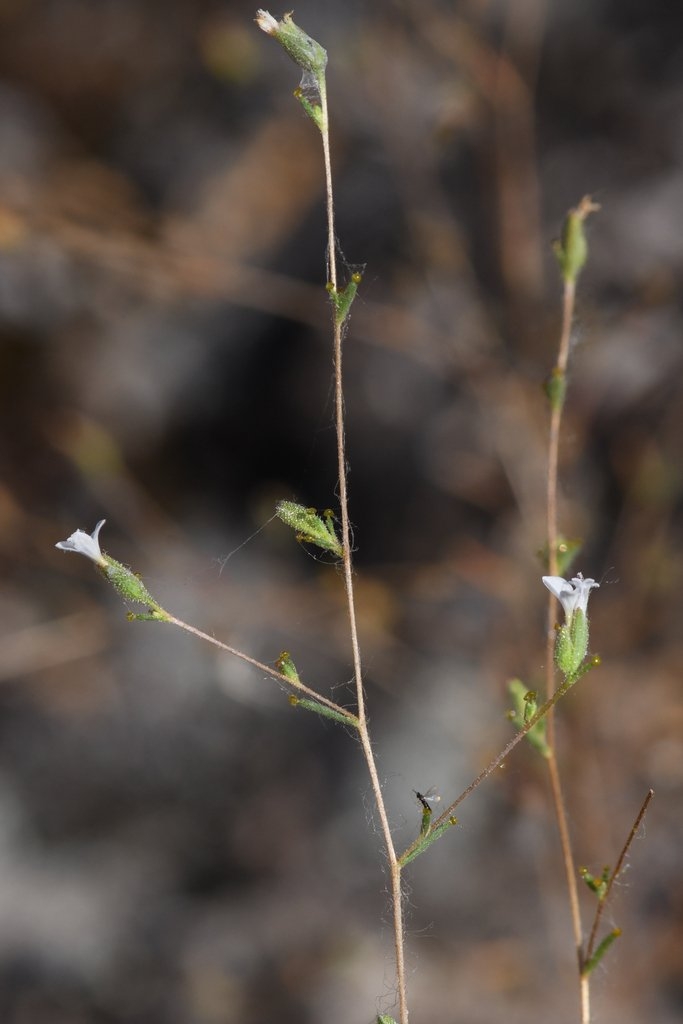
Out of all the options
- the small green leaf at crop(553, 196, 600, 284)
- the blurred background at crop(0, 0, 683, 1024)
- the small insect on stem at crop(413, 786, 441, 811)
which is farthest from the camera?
the blurred background at crop(0, 0, 683, 1024)

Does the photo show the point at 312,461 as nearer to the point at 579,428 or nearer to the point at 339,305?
the point at 579,428

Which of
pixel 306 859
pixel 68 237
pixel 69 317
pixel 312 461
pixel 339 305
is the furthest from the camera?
pixel 69 317

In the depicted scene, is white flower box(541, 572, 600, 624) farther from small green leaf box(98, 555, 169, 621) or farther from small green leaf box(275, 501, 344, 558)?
small green leaf box(98, 555, 169, 621)

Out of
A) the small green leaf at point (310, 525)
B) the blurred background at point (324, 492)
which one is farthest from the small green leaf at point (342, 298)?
the blurred background at point (324, 492)

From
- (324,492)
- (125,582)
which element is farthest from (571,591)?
(324,492)

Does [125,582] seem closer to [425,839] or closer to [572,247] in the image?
[425,839]

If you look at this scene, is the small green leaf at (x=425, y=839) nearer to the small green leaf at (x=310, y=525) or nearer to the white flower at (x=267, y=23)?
the small green leaf at (x=310, y=525)

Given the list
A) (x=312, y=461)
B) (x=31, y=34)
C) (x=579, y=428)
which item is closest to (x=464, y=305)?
(x=579, y=428)

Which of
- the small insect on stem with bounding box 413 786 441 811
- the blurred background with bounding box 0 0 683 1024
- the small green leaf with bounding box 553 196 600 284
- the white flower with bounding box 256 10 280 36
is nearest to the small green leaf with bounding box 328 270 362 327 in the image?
the white flower with bounding box 256 10 280 36
